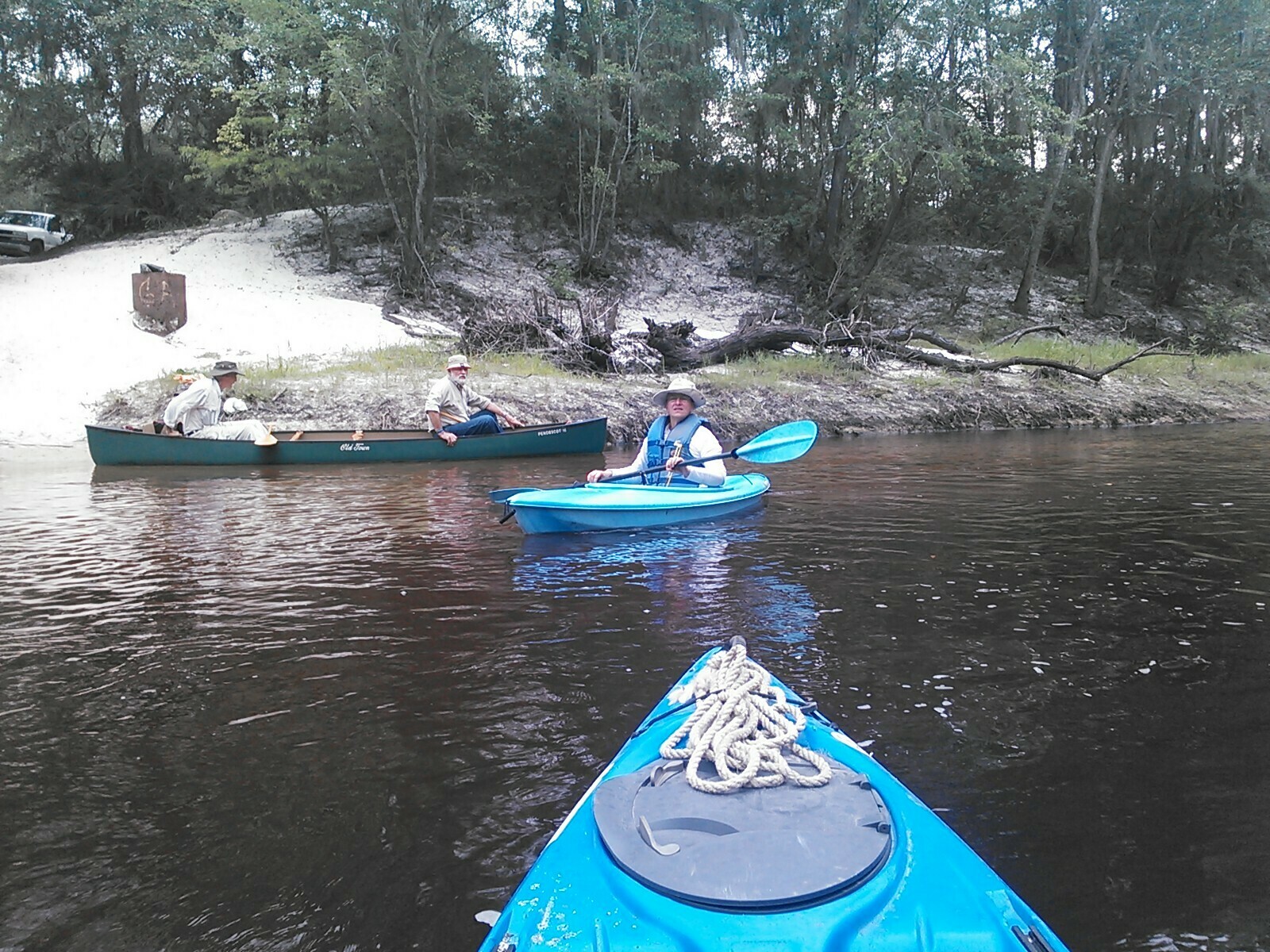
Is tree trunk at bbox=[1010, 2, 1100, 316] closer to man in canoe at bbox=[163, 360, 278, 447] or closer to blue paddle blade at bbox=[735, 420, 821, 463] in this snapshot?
blue paddle blade at bbox=[735, 420, 821, 463]

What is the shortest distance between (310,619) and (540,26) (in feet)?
78.4

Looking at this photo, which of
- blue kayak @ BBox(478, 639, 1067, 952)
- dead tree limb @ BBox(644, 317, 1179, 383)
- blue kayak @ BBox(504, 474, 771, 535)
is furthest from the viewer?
dead tree limb @ BBox(644, 317, 1179, 383)

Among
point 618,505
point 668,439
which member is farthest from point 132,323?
point 618,505

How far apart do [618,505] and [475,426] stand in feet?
17.3

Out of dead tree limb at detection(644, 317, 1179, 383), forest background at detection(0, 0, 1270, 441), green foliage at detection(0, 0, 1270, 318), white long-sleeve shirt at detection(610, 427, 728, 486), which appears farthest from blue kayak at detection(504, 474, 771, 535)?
green foliage at detection(0, 0, 1270, 318)

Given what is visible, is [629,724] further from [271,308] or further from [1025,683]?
[271,308]

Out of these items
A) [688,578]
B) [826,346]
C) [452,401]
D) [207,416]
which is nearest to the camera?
[688,578]

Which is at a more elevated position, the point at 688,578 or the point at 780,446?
the point at 780,446

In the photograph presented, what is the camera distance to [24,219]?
23812mm

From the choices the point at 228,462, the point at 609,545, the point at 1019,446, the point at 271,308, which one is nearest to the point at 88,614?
the point at 609,545

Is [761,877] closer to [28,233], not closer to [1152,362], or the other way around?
[1152,362]

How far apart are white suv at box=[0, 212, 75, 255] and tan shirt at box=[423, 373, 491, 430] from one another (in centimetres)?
1829

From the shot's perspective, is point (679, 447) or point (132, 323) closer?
point (679, 447)

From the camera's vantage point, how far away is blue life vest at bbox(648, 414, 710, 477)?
7.79m
